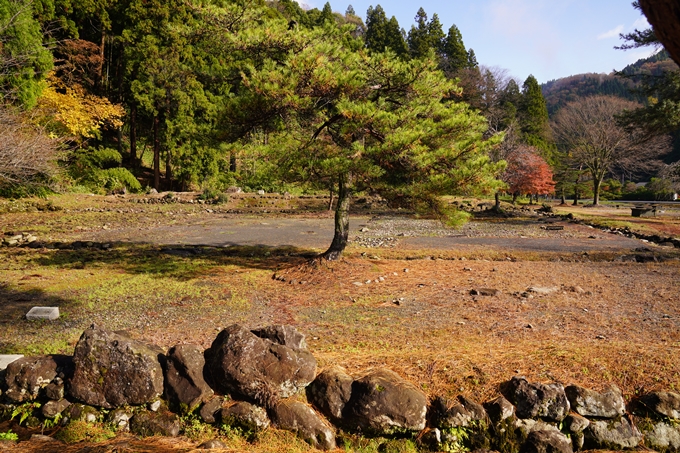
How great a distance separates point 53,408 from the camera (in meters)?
3.10

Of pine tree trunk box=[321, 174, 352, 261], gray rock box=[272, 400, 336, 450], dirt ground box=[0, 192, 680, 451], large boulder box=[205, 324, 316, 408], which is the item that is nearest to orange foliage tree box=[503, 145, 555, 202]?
dirt ground box=[0, 192, 680, 451]

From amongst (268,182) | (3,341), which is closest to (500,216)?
(268,182)

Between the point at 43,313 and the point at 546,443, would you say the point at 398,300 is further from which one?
the point at 43,313

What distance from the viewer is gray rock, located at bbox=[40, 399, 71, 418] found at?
308 cm

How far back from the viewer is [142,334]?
483 centimetres

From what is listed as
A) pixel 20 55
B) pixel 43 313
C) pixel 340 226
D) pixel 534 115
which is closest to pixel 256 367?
pixel 43 313

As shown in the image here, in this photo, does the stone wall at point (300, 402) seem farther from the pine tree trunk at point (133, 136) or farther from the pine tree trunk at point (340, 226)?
the pine tree trunk at point (133, 136)

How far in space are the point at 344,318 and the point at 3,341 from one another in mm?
3771

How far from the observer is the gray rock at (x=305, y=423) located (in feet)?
9.72

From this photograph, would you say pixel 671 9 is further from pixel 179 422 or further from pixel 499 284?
pixel 499 284

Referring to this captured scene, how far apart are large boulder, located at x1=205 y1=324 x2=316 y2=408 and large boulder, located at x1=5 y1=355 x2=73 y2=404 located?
111 centimetres

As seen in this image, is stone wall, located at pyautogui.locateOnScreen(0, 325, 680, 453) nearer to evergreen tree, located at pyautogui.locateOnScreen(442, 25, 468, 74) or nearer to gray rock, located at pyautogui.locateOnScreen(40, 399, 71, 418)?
gray rock, located at pyautogui.locateOnScreen(40, 399, 71, 418)

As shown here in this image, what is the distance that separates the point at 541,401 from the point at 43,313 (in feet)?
18.4

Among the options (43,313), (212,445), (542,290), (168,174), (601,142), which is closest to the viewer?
(212,445)
